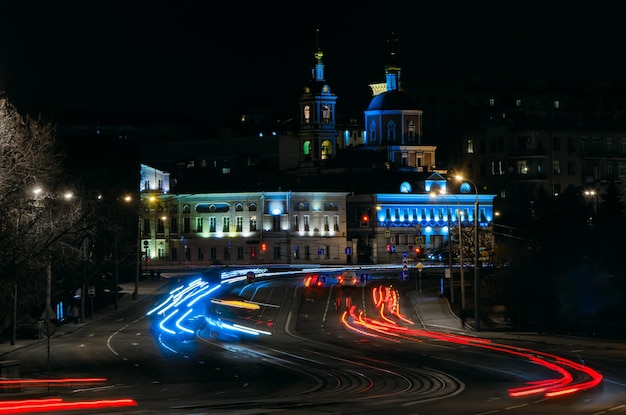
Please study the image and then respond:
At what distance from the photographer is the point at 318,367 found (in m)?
→ 53.6

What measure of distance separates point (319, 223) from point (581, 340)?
94914 mm

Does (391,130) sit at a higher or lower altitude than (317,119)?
lower

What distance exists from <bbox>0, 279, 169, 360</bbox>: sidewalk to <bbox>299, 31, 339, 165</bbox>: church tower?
64.5 meters

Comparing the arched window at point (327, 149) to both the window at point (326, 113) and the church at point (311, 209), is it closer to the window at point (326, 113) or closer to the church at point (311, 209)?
the church at point (311, 209)

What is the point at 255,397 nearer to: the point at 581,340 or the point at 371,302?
the point at 581,340

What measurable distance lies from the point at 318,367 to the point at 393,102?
443ft

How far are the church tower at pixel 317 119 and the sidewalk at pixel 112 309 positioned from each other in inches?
2538

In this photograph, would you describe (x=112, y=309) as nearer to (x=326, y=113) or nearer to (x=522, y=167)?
(x=326, y=113)

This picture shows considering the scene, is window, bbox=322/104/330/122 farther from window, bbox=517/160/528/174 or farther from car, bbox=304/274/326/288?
car, bbox=304/274/326/288

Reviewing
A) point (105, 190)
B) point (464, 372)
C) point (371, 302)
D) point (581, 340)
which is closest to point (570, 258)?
point (371, 302)

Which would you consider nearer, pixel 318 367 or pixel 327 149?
pixel 318 367

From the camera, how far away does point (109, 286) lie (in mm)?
103500

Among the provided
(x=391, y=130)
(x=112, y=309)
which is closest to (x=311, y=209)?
(x=391, y=130)

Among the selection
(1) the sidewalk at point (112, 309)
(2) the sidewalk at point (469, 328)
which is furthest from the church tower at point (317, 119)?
(2) the sidewalk at point (469, 328)
